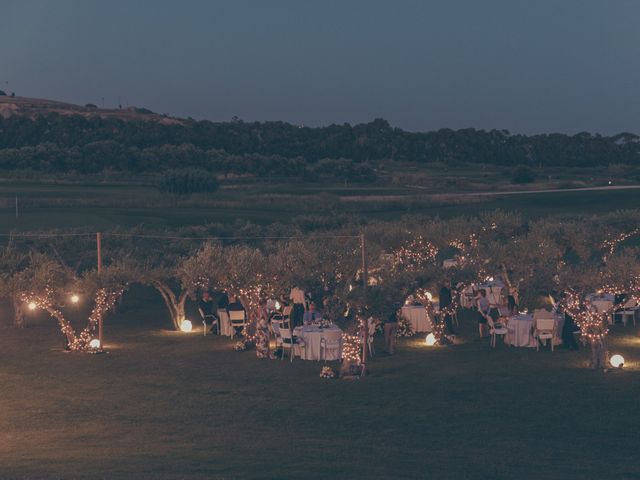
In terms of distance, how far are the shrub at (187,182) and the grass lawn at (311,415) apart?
215 feet

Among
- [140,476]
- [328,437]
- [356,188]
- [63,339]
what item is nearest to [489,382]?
[328,437]

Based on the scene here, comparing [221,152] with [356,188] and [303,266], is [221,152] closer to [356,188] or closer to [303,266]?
[356,188]

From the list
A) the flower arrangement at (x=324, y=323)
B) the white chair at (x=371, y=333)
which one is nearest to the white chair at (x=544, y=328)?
the white chair at (x=371, y=333)

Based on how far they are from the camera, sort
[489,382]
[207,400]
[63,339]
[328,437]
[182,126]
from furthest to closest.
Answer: [182,126] < [63,339] < [489,382] < [207,400] < [328,437]

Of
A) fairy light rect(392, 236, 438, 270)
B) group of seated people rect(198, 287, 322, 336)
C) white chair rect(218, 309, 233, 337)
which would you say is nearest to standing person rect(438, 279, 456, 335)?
group of seated people rect(198, 287, 322, 336)

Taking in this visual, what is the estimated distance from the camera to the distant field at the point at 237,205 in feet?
237

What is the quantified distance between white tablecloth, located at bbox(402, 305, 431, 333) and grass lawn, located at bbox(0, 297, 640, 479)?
1940 mm

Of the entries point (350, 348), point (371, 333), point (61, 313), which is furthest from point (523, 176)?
point (350, 348)

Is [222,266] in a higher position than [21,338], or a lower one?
higher

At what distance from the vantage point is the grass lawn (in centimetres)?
1641

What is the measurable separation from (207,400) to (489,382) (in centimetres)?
711

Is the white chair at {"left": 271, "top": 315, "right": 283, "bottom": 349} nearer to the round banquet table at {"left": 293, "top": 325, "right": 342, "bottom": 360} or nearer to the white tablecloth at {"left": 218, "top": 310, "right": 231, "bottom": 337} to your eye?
the round banquet table at {"left": 293, "top": 325, "right": 342, "bottom": 360}

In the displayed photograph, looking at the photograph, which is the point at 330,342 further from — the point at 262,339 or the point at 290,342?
the point at 262,339

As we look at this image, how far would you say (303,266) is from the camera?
101ft
